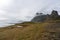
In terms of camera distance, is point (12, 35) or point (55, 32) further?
point (12, 35)

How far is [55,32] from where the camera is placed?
664 inches

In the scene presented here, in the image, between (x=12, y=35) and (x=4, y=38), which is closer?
(x=4, y=38)

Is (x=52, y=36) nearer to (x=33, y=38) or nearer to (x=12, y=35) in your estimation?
(x=33, y=38)

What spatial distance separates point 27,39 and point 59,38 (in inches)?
141

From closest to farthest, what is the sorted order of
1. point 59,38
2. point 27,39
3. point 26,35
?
point 59,38, point 27,39, point 26,35

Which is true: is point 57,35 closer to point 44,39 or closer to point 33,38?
point 44,39

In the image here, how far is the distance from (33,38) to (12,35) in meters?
3.50

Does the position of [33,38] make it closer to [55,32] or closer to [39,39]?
[39,39]

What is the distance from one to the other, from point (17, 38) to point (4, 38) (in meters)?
1.60

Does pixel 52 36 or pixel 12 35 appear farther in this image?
pixel 12 35

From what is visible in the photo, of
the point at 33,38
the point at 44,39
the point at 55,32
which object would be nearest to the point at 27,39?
the point at 33,38

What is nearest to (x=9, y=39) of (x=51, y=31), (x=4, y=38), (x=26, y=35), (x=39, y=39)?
(x=4, y=38)

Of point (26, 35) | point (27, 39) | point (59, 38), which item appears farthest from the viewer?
point (26, 35)

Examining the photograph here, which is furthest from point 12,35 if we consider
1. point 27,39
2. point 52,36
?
point 52,36
